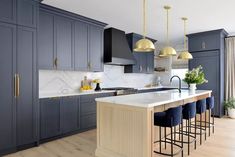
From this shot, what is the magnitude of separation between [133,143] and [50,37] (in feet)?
8.80

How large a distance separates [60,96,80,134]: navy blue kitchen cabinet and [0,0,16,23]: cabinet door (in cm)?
171

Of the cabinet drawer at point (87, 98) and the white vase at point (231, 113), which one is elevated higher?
Result: the cabinet drawer at point (87, 98)

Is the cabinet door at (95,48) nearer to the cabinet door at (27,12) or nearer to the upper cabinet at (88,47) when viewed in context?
the upper cabinet at (88,47)

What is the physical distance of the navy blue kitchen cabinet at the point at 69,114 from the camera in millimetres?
3680

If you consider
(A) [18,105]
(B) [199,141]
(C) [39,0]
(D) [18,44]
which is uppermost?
(C) [39,0]

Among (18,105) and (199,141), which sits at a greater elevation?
(18,105)

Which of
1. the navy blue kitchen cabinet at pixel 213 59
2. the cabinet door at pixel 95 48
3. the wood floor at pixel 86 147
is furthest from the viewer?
the navy blue kitchen cabinet at pixel 213 59

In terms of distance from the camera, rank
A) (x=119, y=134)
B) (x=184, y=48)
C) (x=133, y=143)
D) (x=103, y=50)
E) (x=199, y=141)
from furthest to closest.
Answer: (x=184, y=48) → (x=103, y=50) → (x=199, y=141) → (x=119, y=134) → (x=133, y=143)

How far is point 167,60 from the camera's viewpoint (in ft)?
24.6

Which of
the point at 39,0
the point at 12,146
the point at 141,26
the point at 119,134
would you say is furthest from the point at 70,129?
the point at 141,26

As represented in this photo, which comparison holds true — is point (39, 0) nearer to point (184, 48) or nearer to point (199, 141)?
point (199, 141)

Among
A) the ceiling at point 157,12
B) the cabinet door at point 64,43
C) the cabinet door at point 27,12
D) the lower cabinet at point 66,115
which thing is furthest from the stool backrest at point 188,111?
the cabinet door at point 27,12

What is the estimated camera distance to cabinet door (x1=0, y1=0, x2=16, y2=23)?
276cm

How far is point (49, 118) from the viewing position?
11.3ft
